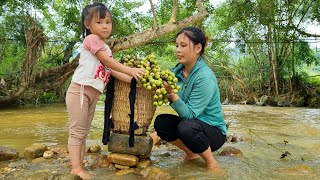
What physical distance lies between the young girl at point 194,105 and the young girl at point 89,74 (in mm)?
471

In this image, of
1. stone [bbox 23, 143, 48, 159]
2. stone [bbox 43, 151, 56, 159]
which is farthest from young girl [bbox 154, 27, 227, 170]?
stone [bbox 23, 143, 48, 159]

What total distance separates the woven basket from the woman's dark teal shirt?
0.23m

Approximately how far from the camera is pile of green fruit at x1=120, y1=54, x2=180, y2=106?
2312mm

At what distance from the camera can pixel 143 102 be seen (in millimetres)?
2547

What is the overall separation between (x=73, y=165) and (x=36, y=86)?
8.14 m

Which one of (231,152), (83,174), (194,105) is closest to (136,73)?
(194,105)

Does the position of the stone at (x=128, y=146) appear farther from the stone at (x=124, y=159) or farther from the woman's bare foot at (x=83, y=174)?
the woman's bare foot at (x=83, y=174)

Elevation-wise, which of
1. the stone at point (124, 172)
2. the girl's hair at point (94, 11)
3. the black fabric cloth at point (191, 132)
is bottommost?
the stone at point (124, 172)

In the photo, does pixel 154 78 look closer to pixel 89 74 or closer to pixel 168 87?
pixel 168 87

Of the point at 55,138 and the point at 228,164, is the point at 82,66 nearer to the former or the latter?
the point at 228,164

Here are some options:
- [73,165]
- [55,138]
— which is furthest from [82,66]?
[55,138]

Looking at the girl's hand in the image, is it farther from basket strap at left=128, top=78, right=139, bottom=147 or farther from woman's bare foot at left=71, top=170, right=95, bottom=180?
woman's bare foot at left=71, top=170, right=95, bottom=180

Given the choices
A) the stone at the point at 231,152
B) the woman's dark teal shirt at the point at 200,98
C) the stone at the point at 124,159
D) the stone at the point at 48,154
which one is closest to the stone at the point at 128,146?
the stone at the point at 124,159

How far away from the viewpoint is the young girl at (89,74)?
2357mm
